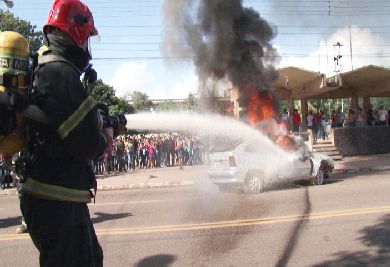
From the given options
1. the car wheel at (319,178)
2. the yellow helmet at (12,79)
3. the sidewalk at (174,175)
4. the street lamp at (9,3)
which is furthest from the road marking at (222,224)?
the street lamp at (9,3)

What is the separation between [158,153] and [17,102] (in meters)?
16.9

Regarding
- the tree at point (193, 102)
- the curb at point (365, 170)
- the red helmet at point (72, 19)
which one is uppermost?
the tree at point (193, 102)

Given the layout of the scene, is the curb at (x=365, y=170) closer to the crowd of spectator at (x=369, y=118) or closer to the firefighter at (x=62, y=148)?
the crowd of spectator at (x=369, y=118)

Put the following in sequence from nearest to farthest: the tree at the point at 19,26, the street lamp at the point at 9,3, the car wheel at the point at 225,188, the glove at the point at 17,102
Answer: the glove at the point at 17,102 → the car wheel at the point at 225,188 → the street lamp at the point at 9,3 → the tree at the point at 19,26

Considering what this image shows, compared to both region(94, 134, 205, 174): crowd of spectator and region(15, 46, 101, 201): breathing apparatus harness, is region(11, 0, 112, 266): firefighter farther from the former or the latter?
region(94, 134, 205, 174): crowd of spectator

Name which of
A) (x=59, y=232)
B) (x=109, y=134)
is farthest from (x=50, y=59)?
(x=59, y=232)

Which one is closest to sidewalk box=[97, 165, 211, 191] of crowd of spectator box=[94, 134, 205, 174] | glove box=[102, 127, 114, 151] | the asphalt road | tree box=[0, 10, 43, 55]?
crowd of spectator box=[94, 134, 205, 174]

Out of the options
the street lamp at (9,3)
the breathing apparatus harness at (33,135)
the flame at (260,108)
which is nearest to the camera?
the breathing apparatus harness at (33,135)

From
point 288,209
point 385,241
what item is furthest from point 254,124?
point 385,241

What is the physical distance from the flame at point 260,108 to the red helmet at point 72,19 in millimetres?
9639

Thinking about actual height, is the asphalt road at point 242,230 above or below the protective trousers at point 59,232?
below

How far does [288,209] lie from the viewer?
788 centimetres

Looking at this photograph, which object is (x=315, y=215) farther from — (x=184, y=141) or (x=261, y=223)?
(x=184, y=141)

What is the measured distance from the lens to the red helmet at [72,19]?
7.46 ft
